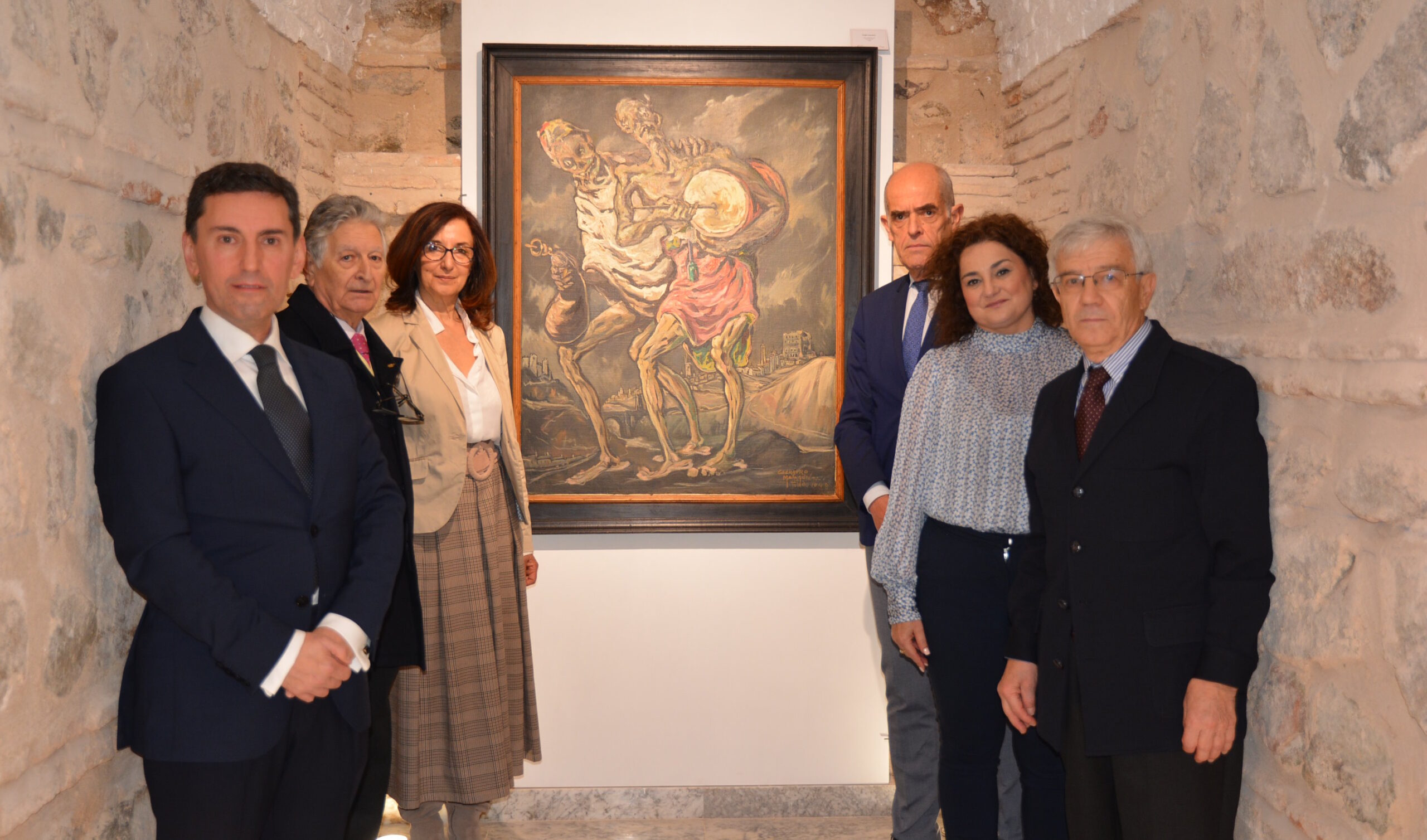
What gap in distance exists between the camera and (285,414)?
1938 millimetres

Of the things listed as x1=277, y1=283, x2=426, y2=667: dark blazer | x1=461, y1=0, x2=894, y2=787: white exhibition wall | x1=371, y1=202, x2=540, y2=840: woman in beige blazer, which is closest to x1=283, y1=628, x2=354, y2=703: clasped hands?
x1=277, y1=283, x2=426, y2=667: dark blazer

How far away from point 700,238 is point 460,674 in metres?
1.75

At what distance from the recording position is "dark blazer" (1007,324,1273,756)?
1.83m

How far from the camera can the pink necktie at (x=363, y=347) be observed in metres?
2.66

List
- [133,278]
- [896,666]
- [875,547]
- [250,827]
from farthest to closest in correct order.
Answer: [896,666]
[875,547]
[133,278]
[250,827]

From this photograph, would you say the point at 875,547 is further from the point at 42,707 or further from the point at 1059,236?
the point at 42,707

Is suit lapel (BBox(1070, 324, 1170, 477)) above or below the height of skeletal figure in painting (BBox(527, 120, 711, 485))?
below

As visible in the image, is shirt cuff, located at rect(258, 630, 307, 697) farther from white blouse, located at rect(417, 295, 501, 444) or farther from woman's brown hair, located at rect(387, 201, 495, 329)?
woman's brown hair, located at rect(387, 201, 495, 329)

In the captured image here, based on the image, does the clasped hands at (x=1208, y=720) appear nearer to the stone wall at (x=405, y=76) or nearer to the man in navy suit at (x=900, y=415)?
the man in navy suit at (x=900, y=415)

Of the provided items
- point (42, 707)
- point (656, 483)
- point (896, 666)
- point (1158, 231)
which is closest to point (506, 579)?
point (656, 483)

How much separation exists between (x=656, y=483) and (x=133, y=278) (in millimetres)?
2003

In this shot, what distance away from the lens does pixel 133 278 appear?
6.97 ft

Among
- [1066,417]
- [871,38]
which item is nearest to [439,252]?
[871,38]

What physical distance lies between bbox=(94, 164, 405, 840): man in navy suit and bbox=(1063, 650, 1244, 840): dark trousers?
1.41 meters
